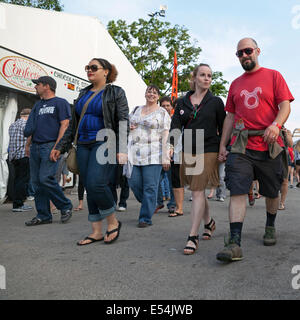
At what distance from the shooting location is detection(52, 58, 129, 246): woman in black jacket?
4.02m

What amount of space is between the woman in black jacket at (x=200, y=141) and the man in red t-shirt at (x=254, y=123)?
25 cm

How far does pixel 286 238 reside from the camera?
14.2 feet

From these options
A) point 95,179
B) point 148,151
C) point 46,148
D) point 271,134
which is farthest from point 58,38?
point 271,134

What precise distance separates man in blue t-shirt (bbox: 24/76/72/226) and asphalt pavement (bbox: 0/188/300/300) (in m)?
0.53

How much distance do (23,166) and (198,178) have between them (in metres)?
4.65

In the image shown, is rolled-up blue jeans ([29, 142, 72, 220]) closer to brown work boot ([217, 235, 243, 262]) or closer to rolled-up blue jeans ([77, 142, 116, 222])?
rolled-up blue jeans ([77, 142, 116, 222])

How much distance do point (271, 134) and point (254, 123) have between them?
29 centimetres

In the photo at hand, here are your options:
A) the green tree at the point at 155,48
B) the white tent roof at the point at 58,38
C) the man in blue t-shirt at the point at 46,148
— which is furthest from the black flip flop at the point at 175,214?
the green tree at the point at 155,48

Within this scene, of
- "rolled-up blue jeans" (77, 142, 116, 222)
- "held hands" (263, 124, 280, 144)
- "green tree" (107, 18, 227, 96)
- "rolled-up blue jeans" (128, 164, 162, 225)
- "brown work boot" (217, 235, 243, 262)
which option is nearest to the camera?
"brown work boot" (217, 235, 243, 262)

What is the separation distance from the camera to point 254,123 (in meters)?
3.60

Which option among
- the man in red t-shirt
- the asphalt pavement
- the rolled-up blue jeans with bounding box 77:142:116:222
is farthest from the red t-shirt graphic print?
the rolled-up blue jeans with bounding box 77:142:116:222

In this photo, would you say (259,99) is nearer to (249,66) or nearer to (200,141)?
(249,66)
